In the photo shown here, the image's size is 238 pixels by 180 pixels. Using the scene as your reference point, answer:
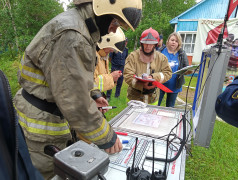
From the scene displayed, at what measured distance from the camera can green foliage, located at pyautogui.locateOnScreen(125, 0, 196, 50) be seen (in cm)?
1452

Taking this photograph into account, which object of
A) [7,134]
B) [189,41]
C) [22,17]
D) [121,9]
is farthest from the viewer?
[189,41]

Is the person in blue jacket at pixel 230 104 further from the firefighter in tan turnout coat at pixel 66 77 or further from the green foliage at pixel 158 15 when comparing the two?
the green foliage at pixel 158 15

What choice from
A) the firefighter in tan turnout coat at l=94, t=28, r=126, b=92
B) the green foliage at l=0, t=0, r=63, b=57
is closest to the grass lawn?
the firefighter in tan turnout coat at l=94, t=28, r=126, b=92

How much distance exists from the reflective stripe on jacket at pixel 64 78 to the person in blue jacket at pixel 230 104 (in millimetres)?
772

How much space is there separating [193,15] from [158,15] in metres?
5.45

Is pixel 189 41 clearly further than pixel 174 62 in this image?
Yes

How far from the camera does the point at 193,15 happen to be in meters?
13.1

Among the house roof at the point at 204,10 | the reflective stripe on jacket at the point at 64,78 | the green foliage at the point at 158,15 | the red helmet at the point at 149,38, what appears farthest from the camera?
the green foliage at the point at 158,15

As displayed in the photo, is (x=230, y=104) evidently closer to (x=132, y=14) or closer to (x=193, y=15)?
(x=132, y=14)

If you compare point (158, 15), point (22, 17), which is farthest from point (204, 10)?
point (22, 17)

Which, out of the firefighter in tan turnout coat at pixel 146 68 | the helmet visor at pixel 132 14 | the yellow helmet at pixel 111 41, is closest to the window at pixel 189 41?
the firefighter in tan turnout coat at pixel 146 68

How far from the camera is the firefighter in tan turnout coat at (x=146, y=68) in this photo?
2992 millimetres

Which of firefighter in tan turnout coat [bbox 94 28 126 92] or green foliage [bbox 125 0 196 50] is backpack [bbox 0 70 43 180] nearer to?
firefighter in tan turnout coat [bbox 94 28 126 92]

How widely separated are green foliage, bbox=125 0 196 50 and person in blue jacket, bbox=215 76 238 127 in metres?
13.7
